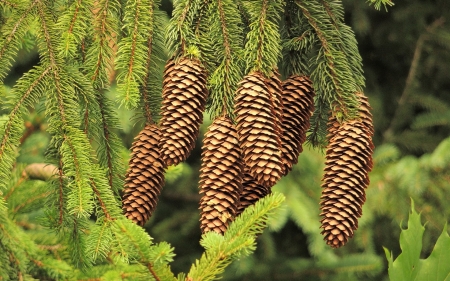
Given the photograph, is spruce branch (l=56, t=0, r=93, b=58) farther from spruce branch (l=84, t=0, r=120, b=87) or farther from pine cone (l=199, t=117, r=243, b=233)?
pine cone (l=199, t=117, r=243, b=233)

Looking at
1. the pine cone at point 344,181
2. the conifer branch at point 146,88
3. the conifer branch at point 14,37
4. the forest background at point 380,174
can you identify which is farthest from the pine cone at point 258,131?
the forest background at point 380,174

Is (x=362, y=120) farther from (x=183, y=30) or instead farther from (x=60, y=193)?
(x=60, y=193)

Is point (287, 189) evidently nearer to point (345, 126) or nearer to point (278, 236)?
point (278, 236)

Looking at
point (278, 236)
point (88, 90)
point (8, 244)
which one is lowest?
point (278, 236)

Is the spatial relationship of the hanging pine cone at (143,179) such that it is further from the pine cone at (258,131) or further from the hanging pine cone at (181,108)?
the pine cone at (258,131)

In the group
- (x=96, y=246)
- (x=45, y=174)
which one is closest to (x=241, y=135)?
(x=96, y=246)

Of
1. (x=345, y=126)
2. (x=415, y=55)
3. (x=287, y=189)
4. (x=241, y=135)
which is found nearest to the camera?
(x=241, y=135)

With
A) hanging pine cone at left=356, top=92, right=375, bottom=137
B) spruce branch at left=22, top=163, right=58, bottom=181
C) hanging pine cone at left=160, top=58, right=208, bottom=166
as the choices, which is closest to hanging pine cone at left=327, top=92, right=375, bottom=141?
hanging pine cone at left=356, top=92, right=375, bottom=137

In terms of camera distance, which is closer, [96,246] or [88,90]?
A: [96,246]
